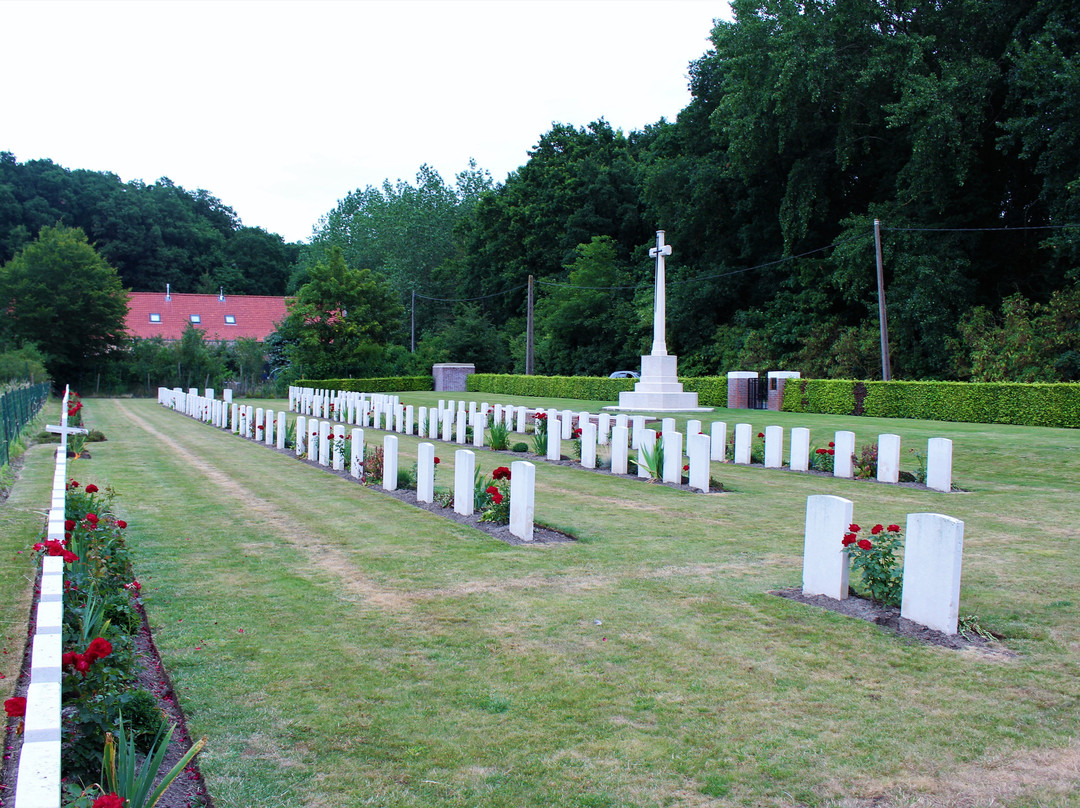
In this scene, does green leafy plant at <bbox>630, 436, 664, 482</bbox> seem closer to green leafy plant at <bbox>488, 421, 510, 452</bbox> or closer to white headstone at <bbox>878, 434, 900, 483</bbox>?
white headstone at <bbox>878, 434, 900, 483</bbox>

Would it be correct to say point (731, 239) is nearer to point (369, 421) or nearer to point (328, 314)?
point (328, 314)

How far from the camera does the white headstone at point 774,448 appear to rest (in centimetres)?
1280

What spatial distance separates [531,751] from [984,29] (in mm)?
34219

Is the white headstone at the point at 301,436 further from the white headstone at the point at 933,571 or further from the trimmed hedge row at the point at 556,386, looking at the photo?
the trimmed hedge row at the point at 556,386

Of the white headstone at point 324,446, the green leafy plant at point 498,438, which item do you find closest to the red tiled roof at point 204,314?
the green leafy plant at point 498,438

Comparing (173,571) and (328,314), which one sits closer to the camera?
(173,571)

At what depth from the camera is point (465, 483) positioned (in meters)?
8.63

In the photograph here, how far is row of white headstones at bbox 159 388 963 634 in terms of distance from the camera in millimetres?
4871

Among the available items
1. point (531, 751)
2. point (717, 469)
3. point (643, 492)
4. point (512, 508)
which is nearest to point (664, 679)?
point (531, 751)

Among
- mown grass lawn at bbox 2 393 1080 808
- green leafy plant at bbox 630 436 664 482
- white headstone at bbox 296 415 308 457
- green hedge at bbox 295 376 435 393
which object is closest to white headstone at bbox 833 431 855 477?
green leafy plant at bbox 630 436 664 482

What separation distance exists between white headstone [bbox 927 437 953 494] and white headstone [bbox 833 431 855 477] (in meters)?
1.24

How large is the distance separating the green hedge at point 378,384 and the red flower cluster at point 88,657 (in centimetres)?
3513

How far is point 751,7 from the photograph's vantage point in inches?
1275

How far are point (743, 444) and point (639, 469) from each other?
2.28 meters
